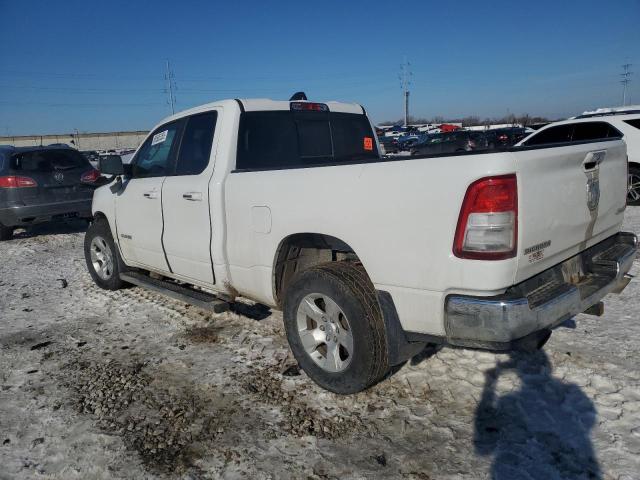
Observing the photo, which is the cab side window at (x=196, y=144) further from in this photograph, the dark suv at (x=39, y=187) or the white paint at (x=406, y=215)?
the dark suv at (x=39, y=187)

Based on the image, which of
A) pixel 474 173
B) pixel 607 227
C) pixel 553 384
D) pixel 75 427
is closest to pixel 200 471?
pixel 75 427

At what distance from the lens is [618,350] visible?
3.46 meters

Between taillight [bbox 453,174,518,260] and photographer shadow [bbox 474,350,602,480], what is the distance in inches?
41.4

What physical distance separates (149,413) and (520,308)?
2.31m

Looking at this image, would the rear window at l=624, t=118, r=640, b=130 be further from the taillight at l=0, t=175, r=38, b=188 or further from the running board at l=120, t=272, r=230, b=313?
the taillight at l=0, t=175, r=38, b=188

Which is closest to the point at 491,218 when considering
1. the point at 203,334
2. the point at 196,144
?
the point at 196,144

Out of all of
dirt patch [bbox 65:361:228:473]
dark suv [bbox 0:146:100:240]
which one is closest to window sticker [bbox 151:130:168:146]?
dirt patch [bbox 65:361:228:473]

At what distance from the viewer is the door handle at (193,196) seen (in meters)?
3.74

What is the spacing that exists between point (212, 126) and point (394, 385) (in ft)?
8.15

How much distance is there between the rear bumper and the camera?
834 centimetres

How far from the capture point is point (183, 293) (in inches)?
166

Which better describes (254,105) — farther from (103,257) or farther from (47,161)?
(47,161)

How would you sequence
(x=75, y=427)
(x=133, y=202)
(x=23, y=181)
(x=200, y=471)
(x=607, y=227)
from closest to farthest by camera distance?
(x=200, y=471), (x=75, y=427), (x=607, y=227), (x=133, y=202), (x=23, y=181)

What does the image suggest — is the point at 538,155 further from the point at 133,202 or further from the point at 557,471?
the point at 133,202
